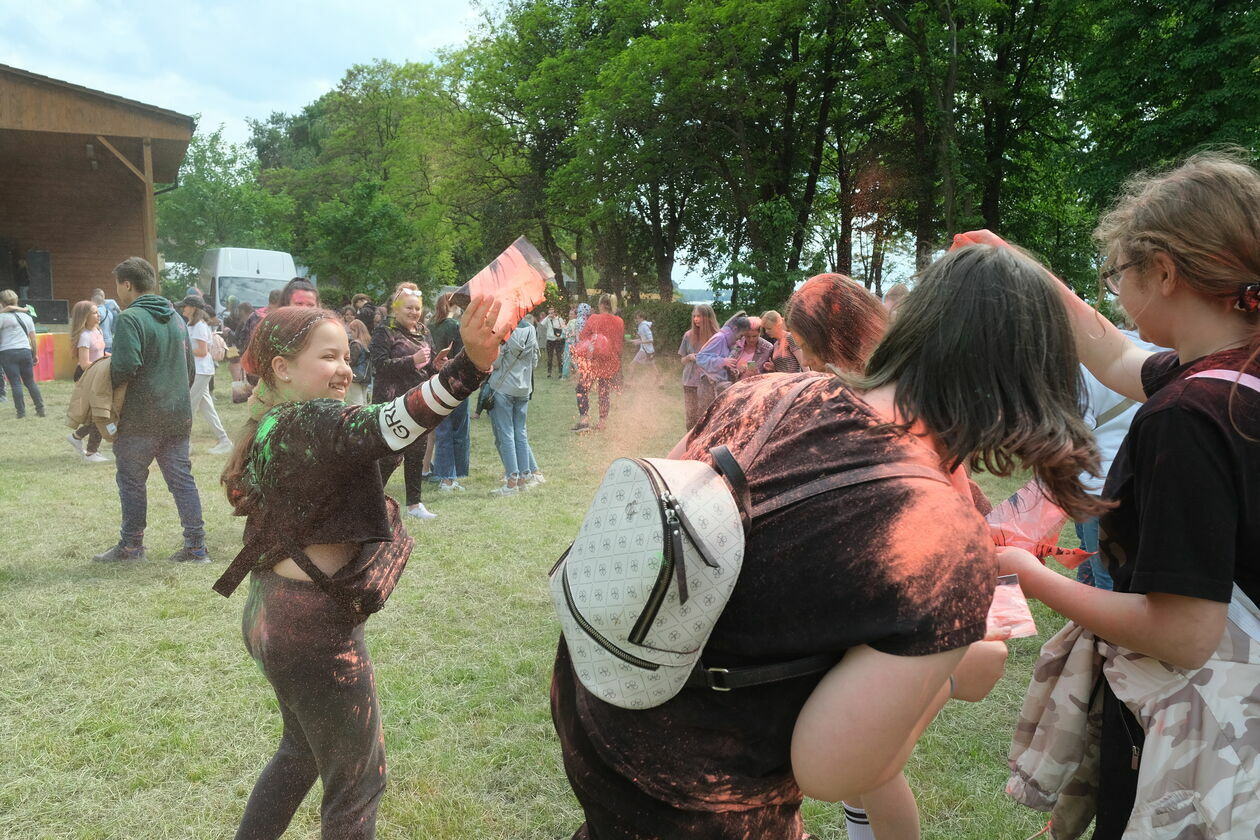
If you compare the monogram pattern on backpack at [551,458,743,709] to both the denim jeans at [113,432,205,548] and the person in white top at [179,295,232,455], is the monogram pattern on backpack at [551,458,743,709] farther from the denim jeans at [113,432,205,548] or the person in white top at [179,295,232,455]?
the person in white top at [179,295,232,455]

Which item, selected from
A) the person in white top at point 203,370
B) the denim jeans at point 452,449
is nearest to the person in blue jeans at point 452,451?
the denim jeans at point 452,449

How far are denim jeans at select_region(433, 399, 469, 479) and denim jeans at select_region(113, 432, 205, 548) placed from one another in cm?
285

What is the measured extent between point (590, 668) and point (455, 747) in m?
2.66

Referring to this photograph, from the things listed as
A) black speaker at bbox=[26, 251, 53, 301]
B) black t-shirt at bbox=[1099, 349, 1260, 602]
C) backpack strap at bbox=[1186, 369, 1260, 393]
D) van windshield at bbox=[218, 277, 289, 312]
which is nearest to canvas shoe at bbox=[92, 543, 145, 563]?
black t-shirt at bbox=[1099, 349, 1260, 602]

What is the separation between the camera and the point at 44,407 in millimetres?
12570

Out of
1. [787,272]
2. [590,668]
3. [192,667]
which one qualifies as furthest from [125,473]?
[787,272]

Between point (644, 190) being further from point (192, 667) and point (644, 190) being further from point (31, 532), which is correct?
point (192, 667)

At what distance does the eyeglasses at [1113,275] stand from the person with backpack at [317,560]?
4.48 feet

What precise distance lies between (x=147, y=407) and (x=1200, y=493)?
19.9 ft

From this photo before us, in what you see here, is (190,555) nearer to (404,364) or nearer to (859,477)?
(404,364)

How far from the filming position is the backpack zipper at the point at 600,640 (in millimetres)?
1116

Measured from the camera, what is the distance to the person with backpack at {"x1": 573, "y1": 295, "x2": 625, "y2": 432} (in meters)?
11.0

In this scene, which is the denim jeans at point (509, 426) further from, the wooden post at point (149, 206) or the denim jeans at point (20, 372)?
the wooden post at point (149, 206)

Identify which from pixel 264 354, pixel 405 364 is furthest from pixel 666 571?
pixel 405 364
